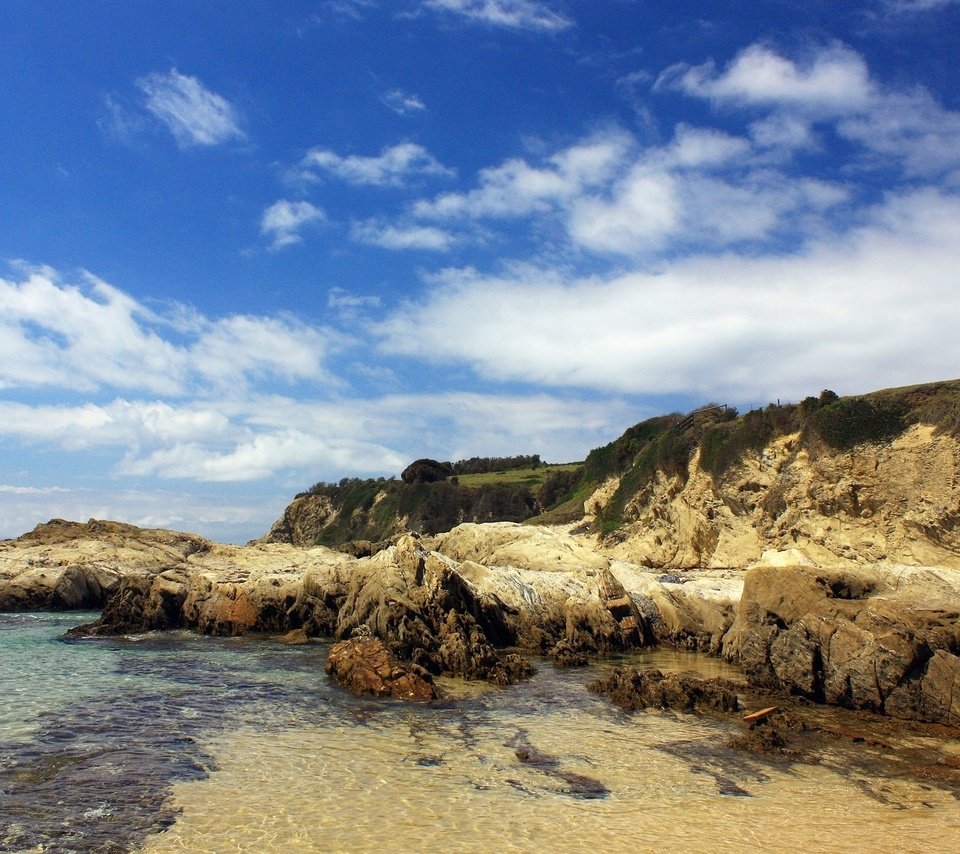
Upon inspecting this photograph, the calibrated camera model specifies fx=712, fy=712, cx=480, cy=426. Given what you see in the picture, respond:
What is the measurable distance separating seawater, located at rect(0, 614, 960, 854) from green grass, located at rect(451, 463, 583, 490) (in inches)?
2284

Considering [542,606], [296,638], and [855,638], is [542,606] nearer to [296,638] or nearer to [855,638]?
[296,638]

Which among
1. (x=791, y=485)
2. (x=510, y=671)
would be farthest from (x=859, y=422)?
(x=510, y=671)

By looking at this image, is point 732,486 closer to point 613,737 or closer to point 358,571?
point 358,571

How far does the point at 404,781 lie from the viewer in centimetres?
1022

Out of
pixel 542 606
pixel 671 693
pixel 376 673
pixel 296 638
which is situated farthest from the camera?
pixel 542 606

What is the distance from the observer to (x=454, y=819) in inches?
351

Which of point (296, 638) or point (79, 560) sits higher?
point (79, 560)

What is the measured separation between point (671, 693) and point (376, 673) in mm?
6608

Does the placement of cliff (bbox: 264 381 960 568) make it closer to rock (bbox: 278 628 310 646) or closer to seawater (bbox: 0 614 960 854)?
seawater (bbox: 0 614 960 854)

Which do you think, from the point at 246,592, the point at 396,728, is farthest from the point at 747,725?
the point at 246,592

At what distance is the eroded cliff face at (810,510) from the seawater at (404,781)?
1138 cm

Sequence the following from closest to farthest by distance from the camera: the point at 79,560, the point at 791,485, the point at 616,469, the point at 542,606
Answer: the point at 542,606 → the point at 791,485 → the point at 79,560 → the point at 616,469

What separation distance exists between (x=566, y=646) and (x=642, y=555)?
14.2 metres

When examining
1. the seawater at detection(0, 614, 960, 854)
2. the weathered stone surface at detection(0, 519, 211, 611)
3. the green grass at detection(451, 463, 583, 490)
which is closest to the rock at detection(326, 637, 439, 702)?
the seawater at detection(0, 614, 960, 854)
